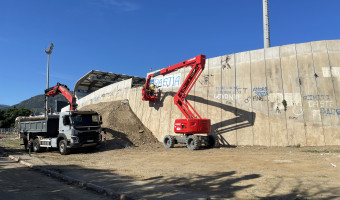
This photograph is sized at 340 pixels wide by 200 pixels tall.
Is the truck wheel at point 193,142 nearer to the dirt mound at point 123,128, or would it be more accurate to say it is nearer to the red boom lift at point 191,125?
the red boom lift at point 191,125

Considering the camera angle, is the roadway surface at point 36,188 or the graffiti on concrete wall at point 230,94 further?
the graffiti on concrete wall at point 230,94

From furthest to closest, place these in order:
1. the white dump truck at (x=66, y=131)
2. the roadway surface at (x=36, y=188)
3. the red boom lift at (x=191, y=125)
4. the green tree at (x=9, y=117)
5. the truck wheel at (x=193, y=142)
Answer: the green tree at (x=9, y=117), the red boom lift at (x=191, y=125), the truck wheel at (x=193, y=142), the white dump truck at (x=66, y=131), the roadway surface at (x=36, y=188)

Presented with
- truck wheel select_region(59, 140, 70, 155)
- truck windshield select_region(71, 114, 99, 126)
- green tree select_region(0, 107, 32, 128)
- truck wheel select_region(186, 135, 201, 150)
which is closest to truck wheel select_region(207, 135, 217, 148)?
truck wheel select_region(186, 135, 201, 150)

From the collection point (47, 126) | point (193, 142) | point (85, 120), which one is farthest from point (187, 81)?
point (47, 126)

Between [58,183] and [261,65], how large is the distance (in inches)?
626

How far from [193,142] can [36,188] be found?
1106 cm

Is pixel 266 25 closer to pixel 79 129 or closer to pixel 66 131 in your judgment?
pixel 79 129

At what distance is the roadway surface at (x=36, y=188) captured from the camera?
6715mm

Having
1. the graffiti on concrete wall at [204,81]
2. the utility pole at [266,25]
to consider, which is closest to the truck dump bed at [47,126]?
the graffiti on concrete wall at [204,81]

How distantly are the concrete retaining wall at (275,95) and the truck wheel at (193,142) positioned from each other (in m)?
3.11

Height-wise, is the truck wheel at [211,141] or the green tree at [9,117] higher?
the green tree at [9,117]

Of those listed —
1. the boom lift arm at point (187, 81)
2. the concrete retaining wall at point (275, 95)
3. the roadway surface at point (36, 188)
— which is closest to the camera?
the roadway surface at point (36, 188)

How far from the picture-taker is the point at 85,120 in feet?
55.5

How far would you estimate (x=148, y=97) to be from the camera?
23781mm
